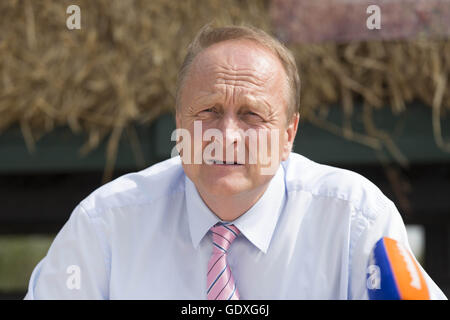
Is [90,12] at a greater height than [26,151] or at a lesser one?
greater

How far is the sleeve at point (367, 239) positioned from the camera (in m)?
1.07

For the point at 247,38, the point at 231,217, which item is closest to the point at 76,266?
the point at 231,217

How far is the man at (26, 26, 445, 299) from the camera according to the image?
1.07 meters

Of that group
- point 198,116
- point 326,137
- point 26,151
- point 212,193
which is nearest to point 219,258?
point 212,193

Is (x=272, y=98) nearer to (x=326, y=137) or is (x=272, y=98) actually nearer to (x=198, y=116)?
(x=198, y=116)

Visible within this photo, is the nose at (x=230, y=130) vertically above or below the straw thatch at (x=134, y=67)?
below

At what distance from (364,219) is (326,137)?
1.86ft

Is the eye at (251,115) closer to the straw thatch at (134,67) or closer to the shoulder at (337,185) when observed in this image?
the shoulder at (337,185)

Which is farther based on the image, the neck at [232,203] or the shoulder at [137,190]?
the shoulder at [137,190]

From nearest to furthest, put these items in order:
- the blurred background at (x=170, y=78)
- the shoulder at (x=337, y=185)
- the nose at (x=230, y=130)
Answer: the nose at (x=230, y=130), the shoulder at (x=337, y=185), the blurred background at (x=170, y=78)

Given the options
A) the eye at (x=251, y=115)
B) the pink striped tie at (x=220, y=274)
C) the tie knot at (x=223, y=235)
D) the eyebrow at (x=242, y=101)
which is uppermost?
the eyebrow at (x=242, y=101)

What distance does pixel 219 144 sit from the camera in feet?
3.39

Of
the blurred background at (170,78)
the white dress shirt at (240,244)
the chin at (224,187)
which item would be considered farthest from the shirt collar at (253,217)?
the blurred background at (170,78)

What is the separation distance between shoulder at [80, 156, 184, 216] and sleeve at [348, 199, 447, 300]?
389mm
